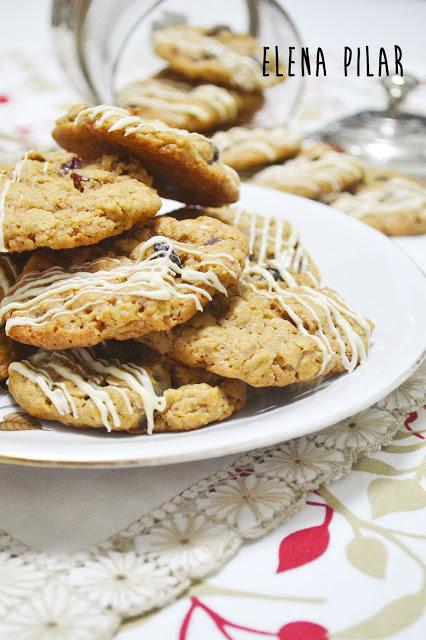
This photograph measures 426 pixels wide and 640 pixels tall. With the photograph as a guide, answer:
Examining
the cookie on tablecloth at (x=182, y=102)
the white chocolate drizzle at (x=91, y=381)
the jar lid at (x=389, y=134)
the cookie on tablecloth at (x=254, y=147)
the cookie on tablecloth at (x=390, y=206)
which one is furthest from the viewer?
the jar lid at (x=389, y=134)

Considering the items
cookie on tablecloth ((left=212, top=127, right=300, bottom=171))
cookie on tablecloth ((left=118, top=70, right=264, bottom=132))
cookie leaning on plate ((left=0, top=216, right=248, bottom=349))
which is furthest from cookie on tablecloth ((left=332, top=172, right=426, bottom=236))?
cookie leaning on plate ((left=0, top=216, right=248, bottom=349))

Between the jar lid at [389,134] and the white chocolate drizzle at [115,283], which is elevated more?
the white chocolate drizzle at [115,283]

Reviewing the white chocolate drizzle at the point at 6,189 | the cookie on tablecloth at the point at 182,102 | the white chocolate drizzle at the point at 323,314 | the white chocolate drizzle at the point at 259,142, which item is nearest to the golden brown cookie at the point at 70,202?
the white chocolate drizzle at the point at 6,189

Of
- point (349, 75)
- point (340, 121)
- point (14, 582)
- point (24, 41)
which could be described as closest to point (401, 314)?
point (14, 582)

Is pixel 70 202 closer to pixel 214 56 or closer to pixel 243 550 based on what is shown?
pixel 243 550

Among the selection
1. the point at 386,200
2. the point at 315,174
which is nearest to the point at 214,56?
the point at 315,174

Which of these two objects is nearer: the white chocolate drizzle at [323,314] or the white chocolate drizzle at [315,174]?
the white chocolate drizzle at [323,314]

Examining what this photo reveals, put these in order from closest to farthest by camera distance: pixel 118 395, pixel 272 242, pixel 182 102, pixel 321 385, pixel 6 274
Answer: pixel 118 395 → pixel 321 385 → pixel 6 274 → pixel 272 242 → pixel 182 102

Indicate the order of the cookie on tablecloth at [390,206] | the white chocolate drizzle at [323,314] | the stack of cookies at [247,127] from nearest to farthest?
the white chocolate drizzle at [323,314] → the cookie on tablecloth at [390,206] → the stack of cookies at [247,127]

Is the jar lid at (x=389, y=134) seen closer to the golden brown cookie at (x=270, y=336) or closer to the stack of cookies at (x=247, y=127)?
the stack of cookies at (x=247, y=127)
